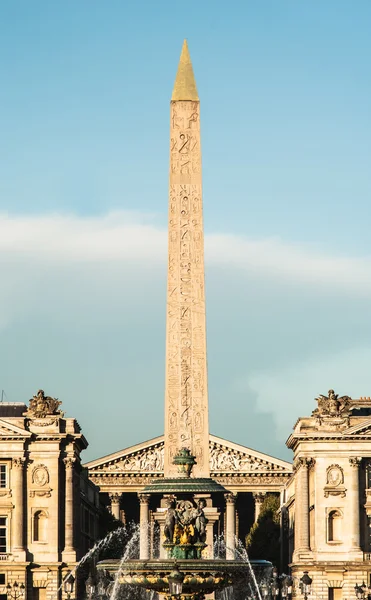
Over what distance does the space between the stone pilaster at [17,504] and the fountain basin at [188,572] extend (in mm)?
64997

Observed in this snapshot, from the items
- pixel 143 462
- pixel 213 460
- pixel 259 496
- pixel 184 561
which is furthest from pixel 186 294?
pixel 259 496

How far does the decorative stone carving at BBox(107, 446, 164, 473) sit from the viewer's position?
142750mm

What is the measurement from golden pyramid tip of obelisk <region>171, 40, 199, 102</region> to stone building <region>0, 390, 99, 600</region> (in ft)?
135

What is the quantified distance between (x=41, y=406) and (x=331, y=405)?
17444mm

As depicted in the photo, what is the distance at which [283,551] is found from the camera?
133625 millimetres

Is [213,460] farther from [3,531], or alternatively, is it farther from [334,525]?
[3,531]

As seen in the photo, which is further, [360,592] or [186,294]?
[360,592]

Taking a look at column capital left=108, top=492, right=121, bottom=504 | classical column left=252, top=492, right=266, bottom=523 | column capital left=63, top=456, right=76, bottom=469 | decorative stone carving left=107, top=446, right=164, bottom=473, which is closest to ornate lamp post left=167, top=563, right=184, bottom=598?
column capital left=63, top=456, right=76, bottom=469

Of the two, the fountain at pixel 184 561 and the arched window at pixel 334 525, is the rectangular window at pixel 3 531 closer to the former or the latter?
A: the arched window at pixel 334 525

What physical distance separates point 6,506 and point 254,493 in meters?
39.7

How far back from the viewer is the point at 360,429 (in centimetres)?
10962

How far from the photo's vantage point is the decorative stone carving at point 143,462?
143 m

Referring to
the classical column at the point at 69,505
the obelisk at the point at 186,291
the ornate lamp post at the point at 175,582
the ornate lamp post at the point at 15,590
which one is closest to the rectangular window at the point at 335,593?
the classical column at the point at 69,505

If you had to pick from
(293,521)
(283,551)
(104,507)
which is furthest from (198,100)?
(104,507)
